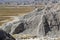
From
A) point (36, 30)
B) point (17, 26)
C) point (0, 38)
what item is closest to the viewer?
point (0, 38)

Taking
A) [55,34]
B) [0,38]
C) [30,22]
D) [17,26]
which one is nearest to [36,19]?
[30,22]

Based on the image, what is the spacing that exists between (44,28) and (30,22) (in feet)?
12.2

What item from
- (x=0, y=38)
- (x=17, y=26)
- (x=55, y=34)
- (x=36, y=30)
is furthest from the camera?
(x=17, y=26)

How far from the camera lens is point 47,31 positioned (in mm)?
25516

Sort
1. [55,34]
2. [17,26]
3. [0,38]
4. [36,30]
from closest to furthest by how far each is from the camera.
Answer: [0,38]
[55,34]
[36,30]
[17,26]

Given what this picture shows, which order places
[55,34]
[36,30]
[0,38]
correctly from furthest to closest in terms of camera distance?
1. [36,30]
2. [55,34]
3. [0,38]

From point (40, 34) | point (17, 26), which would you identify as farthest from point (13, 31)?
point (40, 34)

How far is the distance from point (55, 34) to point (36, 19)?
4.82 m

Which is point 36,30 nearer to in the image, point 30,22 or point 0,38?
point 30,22

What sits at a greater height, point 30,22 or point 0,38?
point 0,38

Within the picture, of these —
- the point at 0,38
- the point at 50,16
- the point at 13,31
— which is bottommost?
the point at 13,31

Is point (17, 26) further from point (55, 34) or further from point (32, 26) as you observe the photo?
point (55, 34)

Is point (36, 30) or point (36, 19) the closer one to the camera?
point (36, 30)

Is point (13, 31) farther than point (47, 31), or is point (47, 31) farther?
point (13, 31)
